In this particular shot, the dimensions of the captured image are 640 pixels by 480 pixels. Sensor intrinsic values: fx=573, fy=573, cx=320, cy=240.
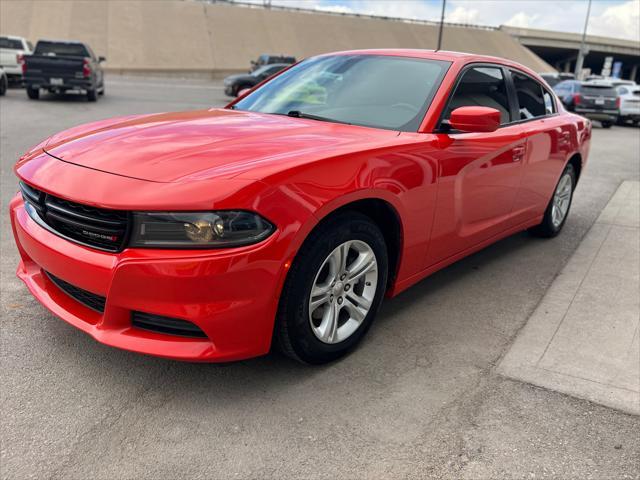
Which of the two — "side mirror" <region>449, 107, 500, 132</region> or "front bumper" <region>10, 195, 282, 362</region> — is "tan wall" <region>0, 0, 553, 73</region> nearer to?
"side mirror" <region>449, 107, 500, 132</region>

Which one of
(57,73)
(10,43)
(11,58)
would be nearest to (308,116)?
(57,73)

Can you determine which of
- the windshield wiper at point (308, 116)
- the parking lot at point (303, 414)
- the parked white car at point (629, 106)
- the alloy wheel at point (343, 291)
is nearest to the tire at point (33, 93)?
the parking lot at point (303, 414)

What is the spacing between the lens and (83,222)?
8.23 ft

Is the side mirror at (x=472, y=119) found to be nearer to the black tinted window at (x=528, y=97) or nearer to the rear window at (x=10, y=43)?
the black tinted window at (x=528, y=97)

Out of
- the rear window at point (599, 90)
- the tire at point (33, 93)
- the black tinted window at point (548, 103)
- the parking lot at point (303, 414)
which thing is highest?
the black tinted window at point (548, 103)

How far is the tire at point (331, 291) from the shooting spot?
8.64 ft

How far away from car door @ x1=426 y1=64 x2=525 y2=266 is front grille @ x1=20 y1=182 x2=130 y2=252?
1850mm

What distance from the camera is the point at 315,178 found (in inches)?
104

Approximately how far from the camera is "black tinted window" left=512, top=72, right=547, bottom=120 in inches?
181

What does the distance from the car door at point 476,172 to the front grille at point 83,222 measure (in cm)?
185

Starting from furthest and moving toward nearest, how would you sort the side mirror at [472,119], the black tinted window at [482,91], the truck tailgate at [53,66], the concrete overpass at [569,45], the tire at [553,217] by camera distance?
the concrete overpass at [569,45] → the truck tailgate at [53,66] → the tire at [553,217] → the black tinted window at [482,91] → the side mirror at [472,119]

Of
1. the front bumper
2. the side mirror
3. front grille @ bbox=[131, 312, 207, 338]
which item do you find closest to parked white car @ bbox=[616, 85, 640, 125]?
the side mirror

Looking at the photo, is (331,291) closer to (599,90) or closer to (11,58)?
(599,90)

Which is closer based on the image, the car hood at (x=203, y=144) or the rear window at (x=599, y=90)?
the car hood at (x=203, y=144)
